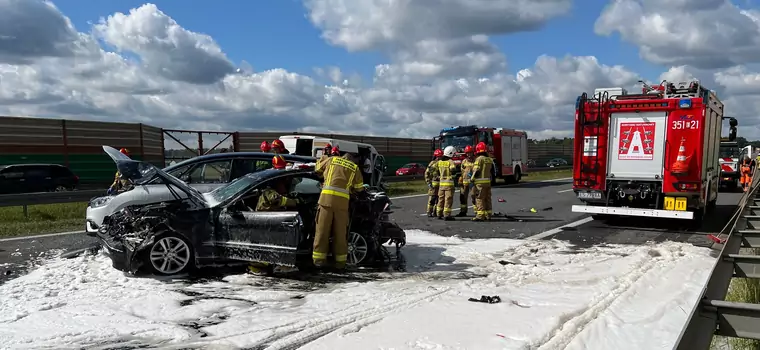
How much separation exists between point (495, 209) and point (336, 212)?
9419 millimetres

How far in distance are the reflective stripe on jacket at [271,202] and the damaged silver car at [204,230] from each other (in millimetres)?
105

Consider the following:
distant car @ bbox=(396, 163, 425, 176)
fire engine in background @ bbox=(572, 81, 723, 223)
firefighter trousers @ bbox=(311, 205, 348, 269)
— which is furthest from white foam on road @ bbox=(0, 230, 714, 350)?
distant car @ bbox=(396, 163, 425, 176)

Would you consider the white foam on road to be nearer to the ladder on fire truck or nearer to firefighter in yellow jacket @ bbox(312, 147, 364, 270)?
firefighter in yellow jacket @ bbox(312, 147, 364, 270)

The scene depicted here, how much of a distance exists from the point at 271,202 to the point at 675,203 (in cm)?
802

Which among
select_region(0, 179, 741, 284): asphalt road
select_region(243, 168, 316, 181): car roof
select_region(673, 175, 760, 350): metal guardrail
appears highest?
select_region(243, 168, 316, 181): car roof

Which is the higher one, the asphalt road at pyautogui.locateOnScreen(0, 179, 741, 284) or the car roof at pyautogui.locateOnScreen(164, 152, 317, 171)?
the car roof at pyautogui.locateOnScreen(164, 152, 317, 171)

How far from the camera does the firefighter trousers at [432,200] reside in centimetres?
1338

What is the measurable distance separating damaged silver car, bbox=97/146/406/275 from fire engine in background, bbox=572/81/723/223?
6.85 meters

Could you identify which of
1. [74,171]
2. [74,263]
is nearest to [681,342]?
[74,263]

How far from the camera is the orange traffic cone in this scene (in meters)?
10.2

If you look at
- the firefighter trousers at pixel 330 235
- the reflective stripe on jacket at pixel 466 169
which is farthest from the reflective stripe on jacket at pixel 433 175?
the firefighter trousers at pixel 330 235

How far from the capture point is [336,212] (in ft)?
22.2

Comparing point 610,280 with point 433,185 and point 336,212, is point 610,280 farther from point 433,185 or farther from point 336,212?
point 433,185

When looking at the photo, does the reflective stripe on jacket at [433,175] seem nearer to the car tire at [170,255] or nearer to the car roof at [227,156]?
the car roof at [227,156]
